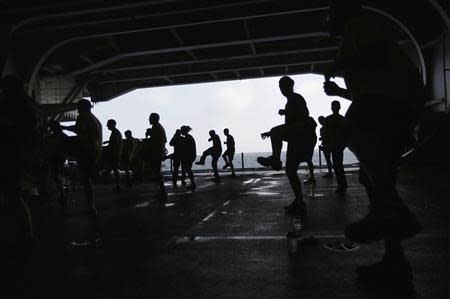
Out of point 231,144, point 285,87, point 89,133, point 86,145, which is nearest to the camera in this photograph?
point 285,87

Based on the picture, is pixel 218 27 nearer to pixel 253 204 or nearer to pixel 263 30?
pixel 263 30

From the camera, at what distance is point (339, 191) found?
302 inches

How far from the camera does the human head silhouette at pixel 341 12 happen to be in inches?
99.3

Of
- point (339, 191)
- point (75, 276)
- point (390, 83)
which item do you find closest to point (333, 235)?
point (390, 83)

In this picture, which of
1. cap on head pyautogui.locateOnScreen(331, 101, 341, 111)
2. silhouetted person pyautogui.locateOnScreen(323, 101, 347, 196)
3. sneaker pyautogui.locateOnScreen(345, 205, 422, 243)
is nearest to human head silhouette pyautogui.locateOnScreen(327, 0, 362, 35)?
sneaker pyautogui.locateOnScreen(345, 205, 422, 243)

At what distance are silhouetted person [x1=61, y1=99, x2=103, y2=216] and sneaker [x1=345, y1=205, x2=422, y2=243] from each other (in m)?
4.75

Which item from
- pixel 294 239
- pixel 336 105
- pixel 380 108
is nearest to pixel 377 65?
pixel 380 108

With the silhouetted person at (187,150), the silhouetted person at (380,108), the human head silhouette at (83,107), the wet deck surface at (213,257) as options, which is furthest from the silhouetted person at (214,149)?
the silhouetted person at (380,108)

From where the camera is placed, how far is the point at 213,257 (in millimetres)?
3281

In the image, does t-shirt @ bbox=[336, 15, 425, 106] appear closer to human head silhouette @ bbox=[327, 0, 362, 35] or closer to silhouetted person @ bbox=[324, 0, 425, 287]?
silhouetted person @ bbox=[324, 0, 425, 287]

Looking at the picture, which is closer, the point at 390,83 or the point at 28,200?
the point at 390,83

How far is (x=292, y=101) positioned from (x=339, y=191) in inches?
122

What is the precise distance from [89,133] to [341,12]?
15.2 feet

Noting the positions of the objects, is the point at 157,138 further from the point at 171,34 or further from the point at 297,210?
the point at 171,34
